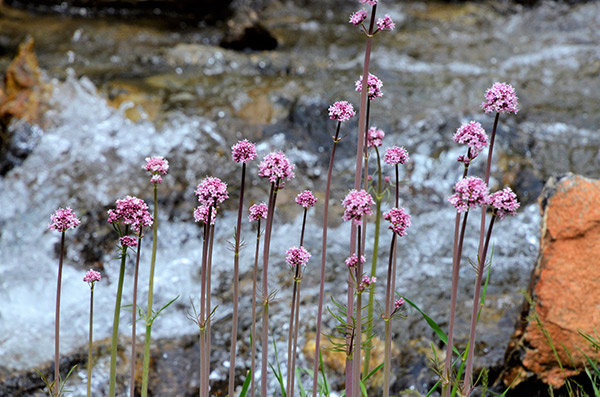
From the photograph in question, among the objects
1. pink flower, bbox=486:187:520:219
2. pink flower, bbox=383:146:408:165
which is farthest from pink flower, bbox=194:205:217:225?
pink flower, bbox=486:187:520:219

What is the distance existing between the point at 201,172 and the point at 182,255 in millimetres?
1268

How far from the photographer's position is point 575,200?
13.0 feet

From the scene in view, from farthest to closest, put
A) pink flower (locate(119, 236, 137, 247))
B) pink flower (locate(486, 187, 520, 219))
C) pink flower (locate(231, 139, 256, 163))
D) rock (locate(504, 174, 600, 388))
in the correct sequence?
rock (locate(504, 174, 600, 388)) < pink flower (locate(119, 236, 137, 247)) < pink flower (locate(231, 139, 256, 163)) < pink flower (locate(486, 187, 520, 219))

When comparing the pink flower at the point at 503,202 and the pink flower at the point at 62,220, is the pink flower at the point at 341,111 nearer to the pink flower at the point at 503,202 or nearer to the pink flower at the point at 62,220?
the pink flower at the point at 503,202

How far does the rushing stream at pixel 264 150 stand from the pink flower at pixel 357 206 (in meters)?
1.35

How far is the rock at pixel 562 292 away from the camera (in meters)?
3.59

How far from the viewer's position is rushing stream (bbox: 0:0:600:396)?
5.27 metres

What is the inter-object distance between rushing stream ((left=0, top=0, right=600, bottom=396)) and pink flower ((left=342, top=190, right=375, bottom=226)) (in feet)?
4.43

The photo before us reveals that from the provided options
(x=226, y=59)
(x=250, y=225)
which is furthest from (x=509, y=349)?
(x=226, y=59)

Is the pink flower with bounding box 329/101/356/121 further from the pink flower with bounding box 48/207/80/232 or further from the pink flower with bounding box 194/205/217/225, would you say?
the pink flower with bounding box 48/207/80/232

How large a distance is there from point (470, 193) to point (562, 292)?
222cm

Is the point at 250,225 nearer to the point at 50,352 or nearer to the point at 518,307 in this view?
the point at 50,352

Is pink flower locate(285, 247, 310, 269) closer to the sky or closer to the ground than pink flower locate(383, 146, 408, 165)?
closer to the ground

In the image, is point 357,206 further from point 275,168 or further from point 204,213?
point 204,213
